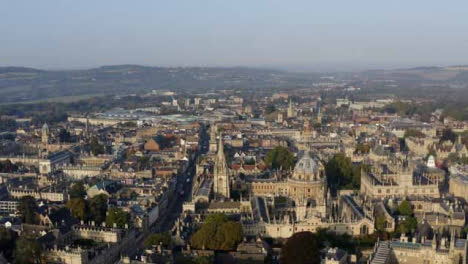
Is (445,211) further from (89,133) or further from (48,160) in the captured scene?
(89,133)

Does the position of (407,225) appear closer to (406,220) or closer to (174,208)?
(406,220)


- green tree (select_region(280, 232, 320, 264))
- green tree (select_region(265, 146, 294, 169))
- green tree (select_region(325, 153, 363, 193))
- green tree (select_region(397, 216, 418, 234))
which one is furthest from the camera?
green tree (select_region(265, 146, 294, 169))

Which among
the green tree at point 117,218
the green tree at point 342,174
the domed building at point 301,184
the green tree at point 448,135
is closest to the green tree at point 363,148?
the green tree at point 342,174

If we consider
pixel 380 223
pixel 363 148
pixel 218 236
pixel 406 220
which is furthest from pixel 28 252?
pixel 363 148

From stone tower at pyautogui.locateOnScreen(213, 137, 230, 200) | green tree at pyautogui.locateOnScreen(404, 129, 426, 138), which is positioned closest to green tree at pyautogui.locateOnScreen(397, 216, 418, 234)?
stone tower at pyautogui.locateOnScreen(213, 137, 230, 200)

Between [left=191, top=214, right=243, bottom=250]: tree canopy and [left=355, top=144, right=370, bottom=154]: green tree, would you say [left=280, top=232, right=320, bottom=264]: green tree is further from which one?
[left=355, top=144, right=370, bottom=154]: green tree

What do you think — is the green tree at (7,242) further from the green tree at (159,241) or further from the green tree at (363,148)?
the green tree at (363,148)
